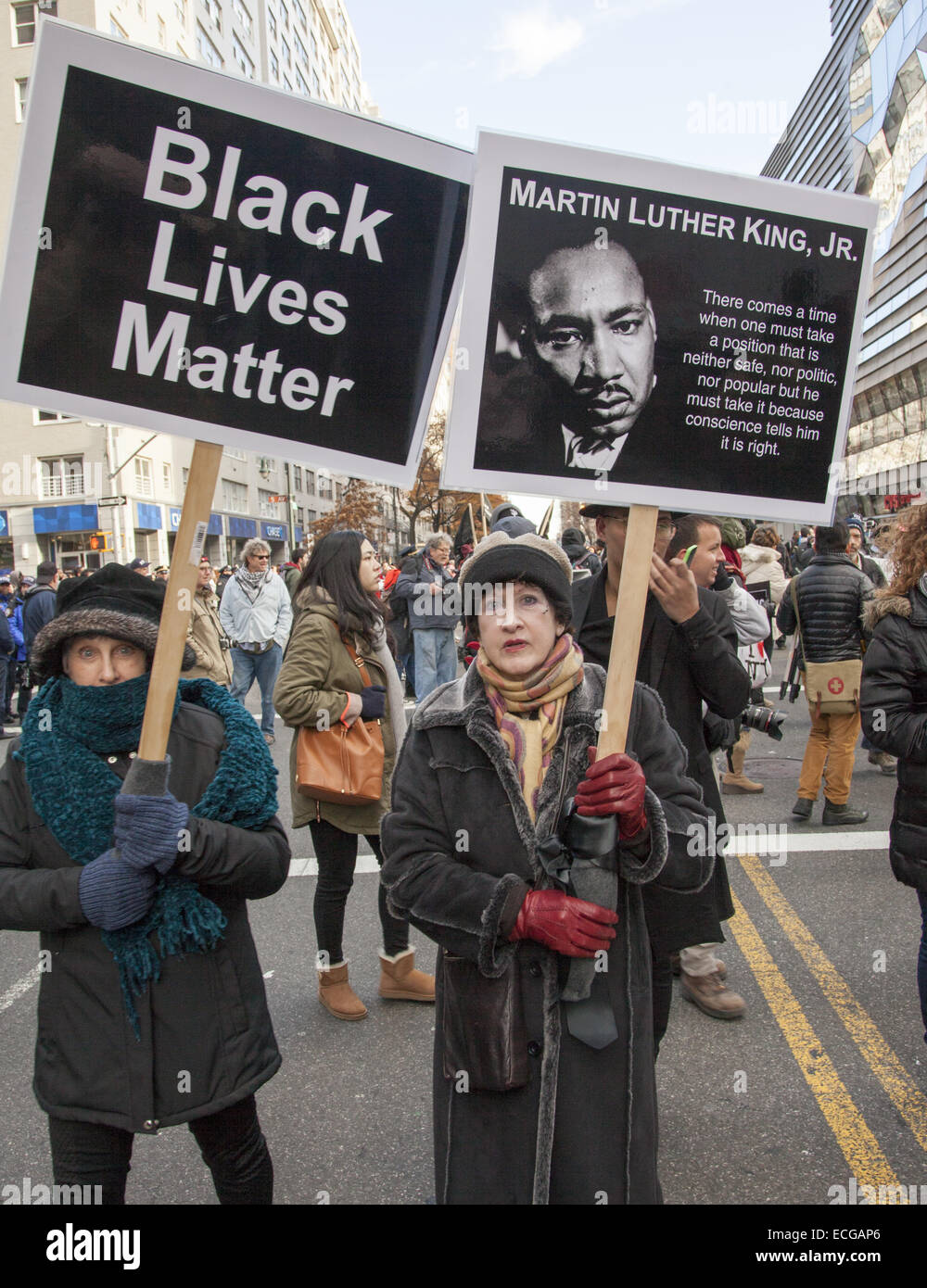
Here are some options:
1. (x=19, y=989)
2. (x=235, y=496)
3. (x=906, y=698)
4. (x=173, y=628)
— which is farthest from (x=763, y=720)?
(x=235, y=496)

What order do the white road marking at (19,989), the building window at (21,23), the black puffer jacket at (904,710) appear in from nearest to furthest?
the black puffer jacket at (904,710) → the white road marking at (19,989) → the building window at (21,23)

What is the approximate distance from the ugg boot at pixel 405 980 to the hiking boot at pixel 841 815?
3439 mm

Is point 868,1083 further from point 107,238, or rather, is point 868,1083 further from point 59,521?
point 59,521

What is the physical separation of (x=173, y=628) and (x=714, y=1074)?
2532mm

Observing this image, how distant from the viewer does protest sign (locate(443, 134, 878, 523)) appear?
6.28ft

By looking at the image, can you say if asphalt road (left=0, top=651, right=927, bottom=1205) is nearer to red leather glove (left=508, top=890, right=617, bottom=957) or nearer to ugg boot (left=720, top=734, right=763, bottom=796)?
red leather glove (left=508, top=890, right=617, bottom=957)

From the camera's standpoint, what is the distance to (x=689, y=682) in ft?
9.22

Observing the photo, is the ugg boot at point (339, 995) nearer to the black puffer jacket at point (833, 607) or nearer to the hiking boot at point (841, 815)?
the hiking boot at point (841, 815)

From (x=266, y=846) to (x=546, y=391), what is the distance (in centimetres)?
122

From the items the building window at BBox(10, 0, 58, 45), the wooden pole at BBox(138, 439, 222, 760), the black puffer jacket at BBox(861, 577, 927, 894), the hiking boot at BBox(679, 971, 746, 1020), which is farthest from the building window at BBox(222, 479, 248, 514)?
the wooden pole at BBox(138, 439, 222, 760)

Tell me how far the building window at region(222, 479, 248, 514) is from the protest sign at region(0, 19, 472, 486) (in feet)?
151

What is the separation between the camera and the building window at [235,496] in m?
47.0

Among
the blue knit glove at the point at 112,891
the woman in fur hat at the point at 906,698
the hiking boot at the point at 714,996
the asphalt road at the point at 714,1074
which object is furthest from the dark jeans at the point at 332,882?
the woman in fur hat at the point at 906,698
